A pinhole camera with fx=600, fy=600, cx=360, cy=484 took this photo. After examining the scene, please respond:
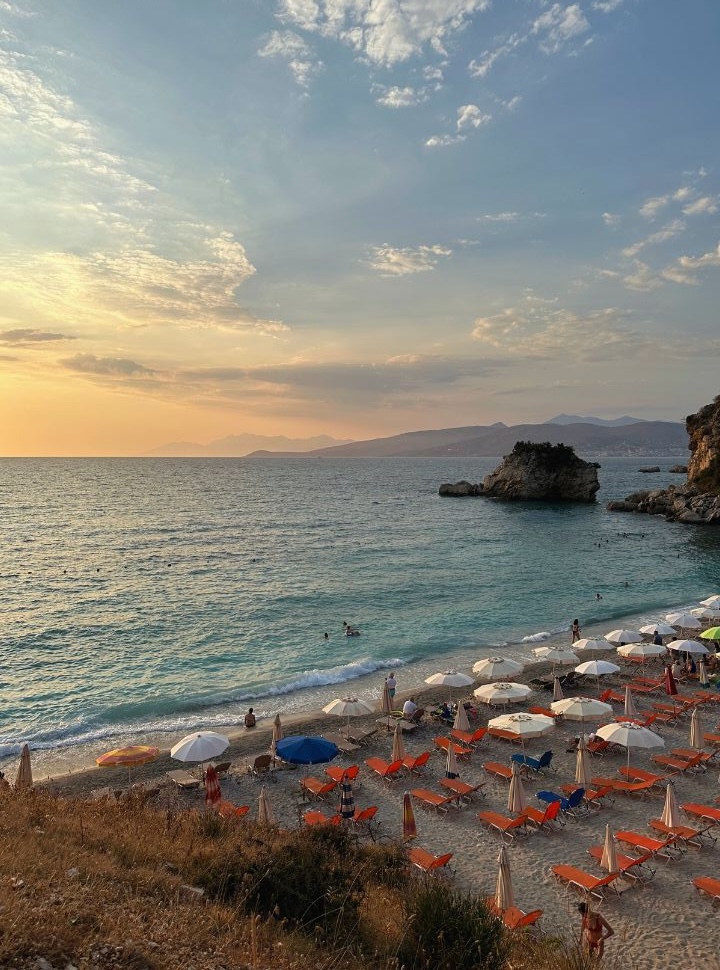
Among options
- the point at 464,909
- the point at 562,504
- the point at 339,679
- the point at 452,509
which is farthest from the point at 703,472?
the point at 464,909

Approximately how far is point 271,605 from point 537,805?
24.8m

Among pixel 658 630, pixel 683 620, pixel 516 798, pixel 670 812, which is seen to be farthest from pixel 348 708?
pixel 683 620

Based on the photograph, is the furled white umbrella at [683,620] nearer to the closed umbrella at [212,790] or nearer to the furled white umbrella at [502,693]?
the furled white umbrella at [502,693]

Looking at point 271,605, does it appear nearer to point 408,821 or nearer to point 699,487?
point 408,821

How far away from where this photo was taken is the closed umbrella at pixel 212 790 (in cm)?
1400

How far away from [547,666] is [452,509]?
222 ft

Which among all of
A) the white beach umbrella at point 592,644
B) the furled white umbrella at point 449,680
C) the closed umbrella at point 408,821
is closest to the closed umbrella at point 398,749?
the closed umbrella at point 408,821

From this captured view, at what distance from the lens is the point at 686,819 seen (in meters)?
12.9

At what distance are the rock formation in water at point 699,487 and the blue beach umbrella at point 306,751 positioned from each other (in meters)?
71.0

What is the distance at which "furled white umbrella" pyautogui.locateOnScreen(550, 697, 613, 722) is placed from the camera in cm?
1699

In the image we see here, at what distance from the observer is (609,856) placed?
10.9 meters

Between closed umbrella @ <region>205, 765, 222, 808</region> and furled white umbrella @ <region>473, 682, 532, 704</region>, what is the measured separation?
826cm

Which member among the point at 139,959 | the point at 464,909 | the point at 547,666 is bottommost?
the point at 547,666

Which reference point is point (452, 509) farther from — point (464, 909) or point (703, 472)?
point (464, 909)
